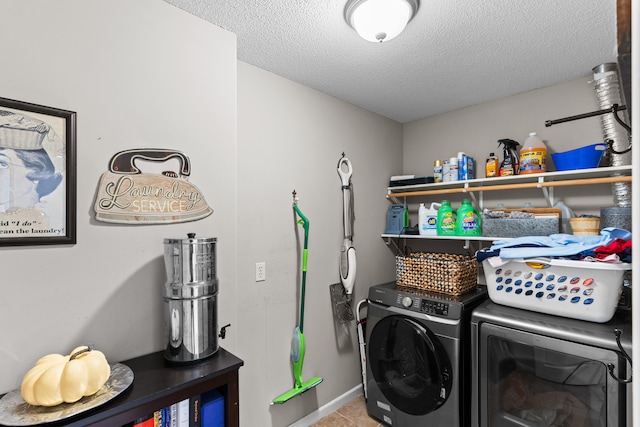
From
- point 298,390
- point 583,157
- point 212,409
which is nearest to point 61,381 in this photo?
point 212,409

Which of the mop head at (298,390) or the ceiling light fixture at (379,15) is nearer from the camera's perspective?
the ceiling light fixture at (379,15)

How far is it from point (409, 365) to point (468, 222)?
111cm

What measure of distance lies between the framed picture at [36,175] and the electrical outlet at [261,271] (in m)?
1.02

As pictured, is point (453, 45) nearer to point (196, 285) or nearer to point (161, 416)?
point (196, 285)

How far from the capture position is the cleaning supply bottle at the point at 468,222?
236cm

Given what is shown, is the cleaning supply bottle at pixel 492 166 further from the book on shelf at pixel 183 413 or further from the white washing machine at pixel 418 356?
the book on shelf at pixel 183 413

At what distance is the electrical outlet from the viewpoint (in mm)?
2021

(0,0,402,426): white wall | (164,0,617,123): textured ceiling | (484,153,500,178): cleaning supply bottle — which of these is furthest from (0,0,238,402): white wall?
(484,153,500,178): cleaning supply bottle

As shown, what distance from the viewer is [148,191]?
1359 millimetres

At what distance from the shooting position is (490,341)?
1.78 metres

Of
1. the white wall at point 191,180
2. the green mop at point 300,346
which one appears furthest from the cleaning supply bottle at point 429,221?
the green mop at point 300,346

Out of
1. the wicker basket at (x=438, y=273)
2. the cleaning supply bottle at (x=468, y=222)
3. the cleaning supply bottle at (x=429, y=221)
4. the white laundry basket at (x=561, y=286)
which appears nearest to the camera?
the white laundry basket at (x=561, y=286)

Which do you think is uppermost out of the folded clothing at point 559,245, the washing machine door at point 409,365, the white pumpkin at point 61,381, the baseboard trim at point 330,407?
the folded clothing at point 559,245

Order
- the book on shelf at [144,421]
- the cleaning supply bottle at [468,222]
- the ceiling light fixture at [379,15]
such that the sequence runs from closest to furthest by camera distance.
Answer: the book on shelf at [144,421] < the ceiling light fixture at [379,15] < the cleaning supply bottle at [468,222]
